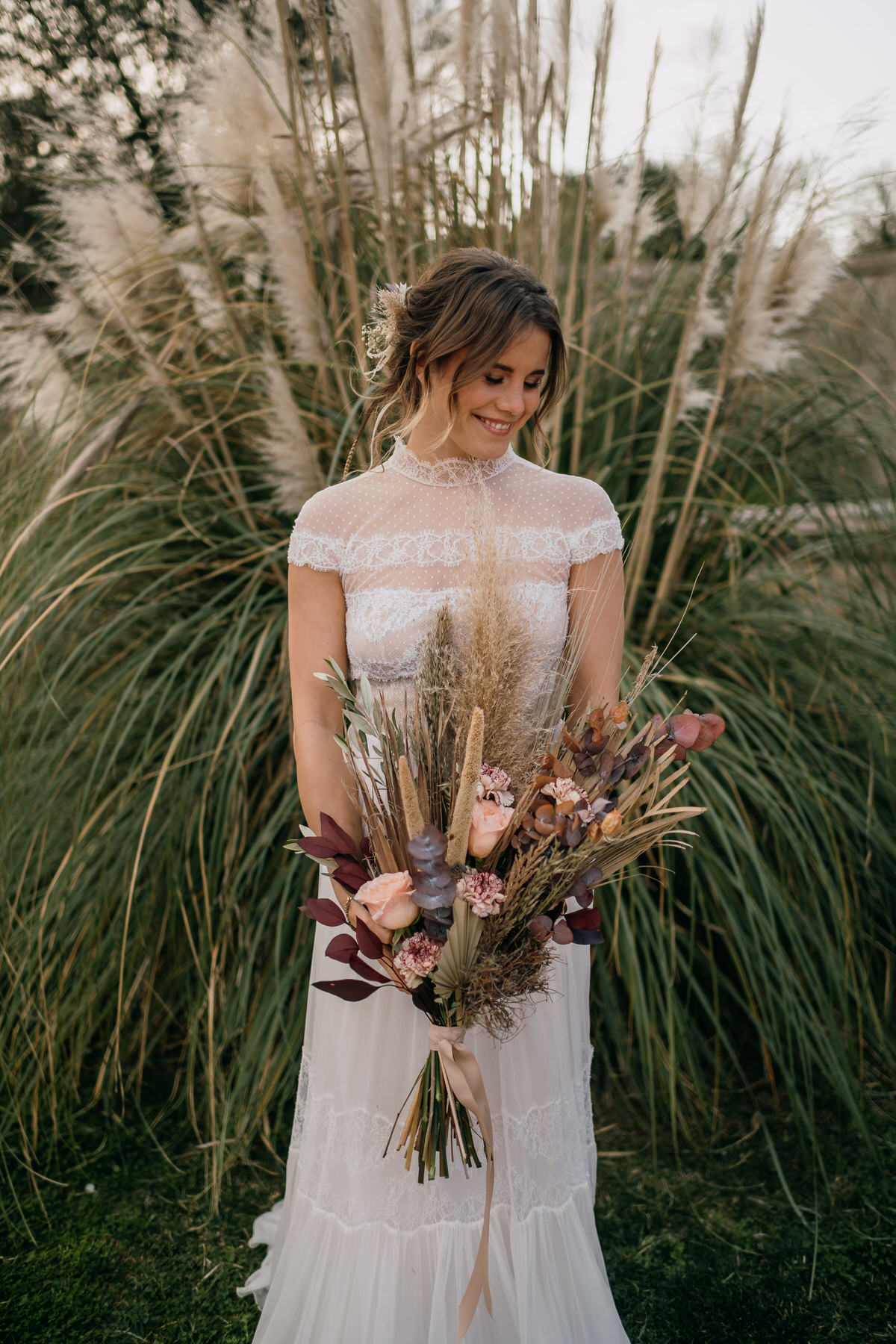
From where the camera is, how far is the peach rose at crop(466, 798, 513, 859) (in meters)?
1.03

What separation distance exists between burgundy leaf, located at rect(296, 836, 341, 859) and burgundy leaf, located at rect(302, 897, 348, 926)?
0.06 metres

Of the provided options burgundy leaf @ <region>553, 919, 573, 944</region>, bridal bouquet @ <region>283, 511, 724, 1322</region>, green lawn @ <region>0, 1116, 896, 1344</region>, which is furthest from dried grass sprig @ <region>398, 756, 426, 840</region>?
green lawn @ <region>0, 1116, 896, 1344</region>

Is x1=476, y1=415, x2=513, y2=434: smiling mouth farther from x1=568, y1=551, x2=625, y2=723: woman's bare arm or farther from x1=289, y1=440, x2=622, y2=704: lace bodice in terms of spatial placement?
x1=568, y1=551, x2=625, y2=723: woman's bare arm

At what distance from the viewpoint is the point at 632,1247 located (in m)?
2.08

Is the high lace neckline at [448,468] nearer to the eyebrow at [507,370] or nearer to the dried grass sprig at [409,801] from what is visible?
the eyebrow at [507,370]

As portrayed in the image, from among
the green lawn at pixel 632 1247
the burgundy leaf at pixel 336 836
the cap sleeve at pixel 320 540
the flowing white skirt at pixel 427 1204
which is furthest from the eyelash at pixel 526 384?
the green lawn at pixel 632 1247

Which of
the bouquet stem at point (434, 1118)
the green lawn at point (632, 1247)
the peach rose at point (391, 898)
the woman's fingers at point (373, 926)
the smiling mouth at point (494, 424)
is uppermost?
the smiling mouth at point (494, 424)

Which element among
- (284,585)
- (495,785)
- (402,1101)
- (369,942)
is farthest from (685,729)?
(284,585)

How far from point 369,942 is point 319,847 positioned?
0.45 feet

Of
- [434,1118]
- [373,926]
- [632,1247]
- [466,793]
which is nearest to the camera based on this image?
[466,793]

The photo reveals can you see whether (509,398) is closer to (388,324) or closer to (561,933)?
(388,324)

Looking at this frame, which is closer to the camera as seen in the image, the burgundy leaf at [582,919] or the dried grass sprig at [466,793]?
A: the dried grass sprig at [466,793]

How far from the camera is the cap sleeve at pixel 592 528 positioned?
5.11ft

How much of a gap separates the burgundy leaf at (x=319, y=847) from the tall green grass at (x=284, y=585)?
1.08 m
